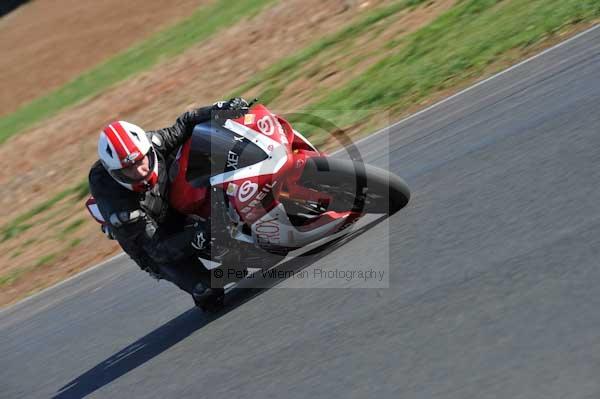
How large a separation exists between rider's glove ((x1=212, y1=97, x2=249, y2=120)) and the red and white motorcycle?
0.07 m

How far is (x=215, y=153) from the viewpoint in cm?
564

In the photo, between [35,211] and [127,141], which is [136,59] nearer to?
[35,211]

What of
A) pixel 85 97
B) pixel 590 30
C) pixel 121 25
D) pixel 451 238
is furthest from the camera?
pixel 121 25

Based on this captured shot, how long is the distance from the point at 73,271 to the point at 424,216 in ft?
16.0

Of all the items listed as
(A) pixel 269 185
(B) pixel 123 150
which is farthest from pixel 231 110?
(B) pixel 123 150

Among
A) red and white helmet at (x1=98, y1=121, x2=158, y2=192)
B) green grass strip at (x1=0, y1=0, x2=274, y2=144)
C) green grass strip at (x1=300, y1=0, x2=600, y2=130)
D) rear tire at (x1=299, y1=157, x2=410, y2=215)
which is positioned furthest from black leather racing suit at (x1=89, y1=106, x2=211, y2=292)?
green grass strip at (x1=0, y1=0, x2=274, y2=144)

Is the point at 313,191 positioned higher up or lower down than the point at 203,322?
higher up

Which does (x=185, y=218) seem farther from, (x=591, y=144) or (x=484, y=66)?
(x=484, y=66)

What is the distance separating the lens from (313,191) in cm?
571

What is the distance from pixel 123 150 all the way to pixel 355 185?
4.75 ft

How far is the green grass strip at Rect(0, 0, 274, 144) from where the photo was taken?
17500 millimetres

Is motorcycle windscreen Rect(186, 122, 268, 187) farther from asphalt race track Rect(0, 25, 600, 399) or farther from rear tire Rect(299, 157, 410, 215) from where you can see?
asphalt race track Rect(0, 25, 600, 399)

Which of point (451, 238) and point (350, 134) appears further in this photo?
point (350, 134)

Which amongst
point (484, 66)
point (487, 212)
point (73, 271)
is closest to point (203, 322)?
point (487, 212)
